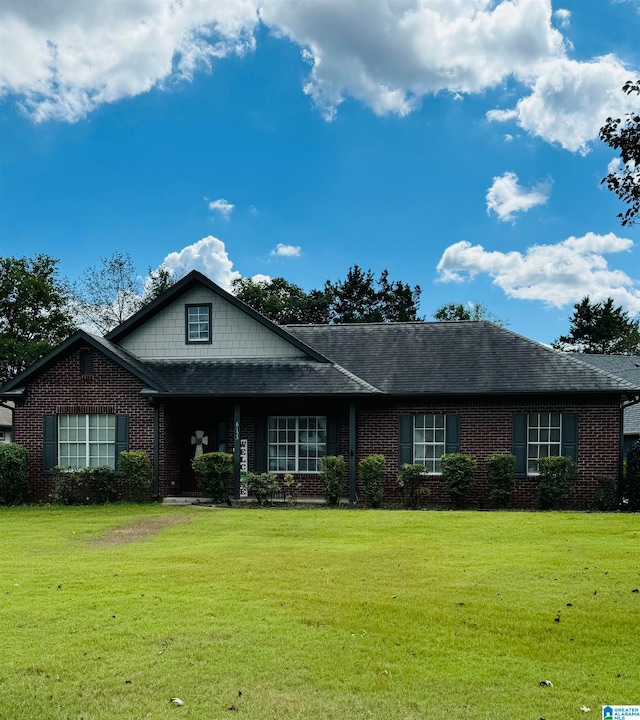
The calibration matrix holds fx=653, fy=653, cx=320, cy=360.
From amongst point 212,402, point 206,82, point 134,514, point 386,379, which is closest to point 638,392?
point 386,379

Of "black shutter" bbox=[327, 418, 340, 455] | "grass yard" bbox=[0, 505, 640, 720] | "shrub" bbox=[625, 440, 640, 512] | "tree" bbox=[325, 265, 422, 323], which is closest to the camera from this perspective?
"grass yard" bbox=[0, 505, 640, 720]

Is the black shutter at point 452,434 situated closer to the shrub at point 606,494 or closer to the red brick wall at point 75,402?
the shrub at point 606,494

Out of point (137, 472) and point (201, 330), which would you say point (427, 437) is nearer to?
point (201, 330)

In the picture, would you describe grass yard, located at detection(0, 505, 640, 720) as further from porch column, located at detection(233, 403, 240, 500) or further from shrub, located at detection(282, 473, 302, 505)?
shrub, located at detection(282, 473, 302, 505)

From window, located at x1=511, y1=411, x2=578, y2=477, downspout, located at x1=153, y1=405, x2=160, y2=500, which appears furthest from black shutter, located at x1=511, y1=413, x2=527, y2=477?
downspout, located at x1=153, y1=405, x2=160, y2=500

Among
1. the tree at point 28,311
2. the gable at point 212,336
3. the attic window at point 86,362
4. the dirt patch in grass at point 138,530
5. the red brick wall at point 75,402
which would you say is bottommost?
the dirt patch in grass at point 138,530

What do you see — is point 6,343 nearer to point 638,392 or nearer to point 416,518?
point 416,518

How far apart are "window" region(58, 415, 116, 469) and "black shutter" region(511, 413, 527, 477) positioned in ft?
34.5

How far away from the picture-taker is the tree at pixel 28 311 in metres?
37.2

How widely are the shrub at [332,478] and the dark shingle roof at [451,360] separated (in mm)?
2356

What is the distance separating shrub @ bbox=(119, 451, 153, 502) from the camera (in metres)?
16.6

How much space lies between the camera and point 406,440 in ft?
56.8

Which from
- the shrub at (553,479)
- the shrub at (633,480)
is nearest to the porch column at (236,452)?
the shrub at (553,479)

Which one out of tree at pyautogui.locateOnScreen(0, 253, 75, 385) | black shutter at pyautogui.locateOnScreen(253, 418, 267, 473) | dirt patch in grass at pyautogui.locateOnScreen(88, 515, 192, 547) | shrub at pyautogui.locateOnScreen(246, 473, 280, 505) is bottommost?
dirt patch in grass at pyautogui.locateOnScreen(88, 515, 192, 547)
